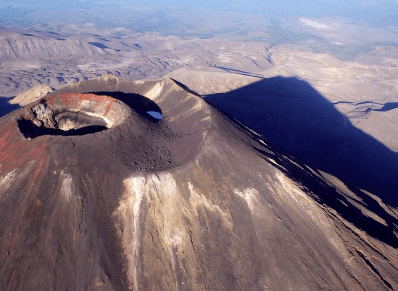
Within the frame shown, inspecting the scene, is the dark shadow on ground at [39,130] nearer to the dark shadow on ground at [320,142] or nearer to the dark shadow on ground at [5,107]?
the dark shadow on ground at [320,142]

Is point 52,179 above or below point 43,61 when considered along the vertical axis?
above

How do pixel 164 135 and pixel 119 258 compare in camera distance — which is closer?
pixel 119 258

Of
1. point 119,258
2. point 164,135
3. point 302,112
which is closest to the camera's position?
point 119,258

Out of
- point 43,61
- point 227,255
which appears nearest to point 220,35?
point 43,61

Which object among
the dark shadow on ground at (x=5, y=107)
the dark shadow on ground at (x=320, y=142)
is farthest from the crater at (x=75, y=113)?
the dark shadow on ground at (x=5, y=107)

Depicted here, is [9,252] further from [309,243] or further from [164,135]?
[309,243]

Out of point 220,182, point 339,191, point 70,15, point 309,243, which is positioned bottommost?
point 70,15

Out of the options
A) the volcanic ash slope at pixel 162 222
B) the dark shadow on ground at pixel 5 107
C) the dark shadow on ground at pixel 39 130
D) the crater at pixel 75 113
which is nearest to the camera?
the volcanic ash slope at pixel 162 222
